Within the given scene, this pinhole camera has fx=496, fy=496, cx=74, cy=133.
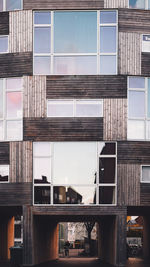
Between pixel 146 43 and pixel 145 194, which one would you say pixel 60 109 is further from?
pixel 145 194

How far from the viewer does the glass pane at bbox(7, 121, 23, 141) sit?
820 inches

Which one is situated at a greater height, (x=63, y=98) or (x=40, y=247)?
(x=63, y=98)

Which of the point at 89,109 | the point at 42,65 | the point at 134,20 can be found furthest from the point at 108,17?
the point at 89,109

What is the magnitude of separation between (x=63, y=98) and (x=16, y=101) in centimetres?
203

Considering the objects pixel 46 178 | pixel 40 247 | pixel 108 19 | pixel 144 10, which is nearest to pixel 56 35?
pixel 108 19

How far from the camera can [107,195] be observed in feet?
67.3

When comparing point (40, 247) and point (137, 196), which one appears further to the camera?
point (40, 247)

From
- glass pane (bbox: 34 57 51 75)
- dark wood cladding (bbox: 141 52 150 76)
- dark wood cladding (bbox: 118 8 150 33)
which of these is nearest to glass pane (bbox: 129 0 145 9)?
dark wood cladding (bbox: 118 8 150 33)

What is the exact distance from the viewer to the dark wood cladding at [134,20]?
21.0 metres

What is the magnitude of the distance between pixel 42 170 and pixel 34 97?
3081 millimetres

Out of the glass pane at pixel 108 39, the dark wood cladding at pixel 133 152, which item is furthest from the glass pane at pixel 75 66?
the dark wood cladding at pixel 133 152

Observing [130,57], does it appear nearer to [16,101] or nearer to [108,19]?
[108,19]

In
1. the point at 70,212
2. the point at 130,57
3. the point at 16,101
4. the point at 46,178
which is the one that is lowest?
the point at 70,212

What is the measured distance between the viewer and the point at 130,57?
68.5ft
